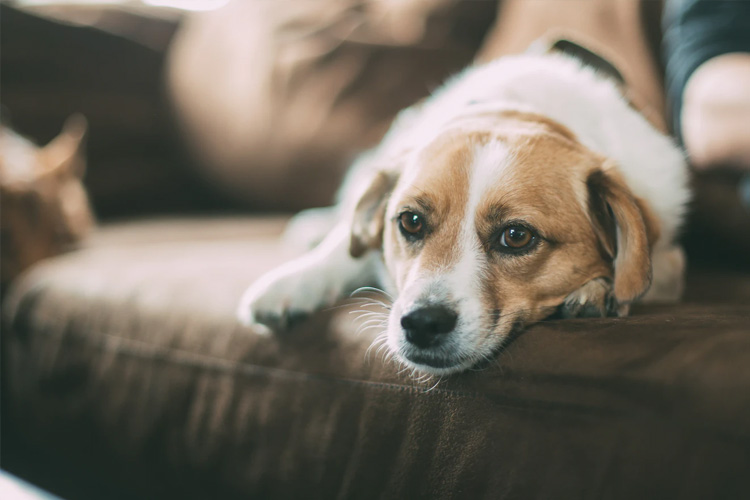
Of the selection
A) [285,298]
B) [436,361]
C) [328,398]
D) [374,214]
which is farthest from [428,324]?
[374,214]

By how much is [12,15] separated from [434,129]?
2.05 m

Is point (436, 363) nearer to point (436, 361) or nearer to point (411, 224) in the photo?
point (436, 361)

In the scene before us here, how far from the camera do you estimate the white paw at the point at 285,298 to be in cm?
121

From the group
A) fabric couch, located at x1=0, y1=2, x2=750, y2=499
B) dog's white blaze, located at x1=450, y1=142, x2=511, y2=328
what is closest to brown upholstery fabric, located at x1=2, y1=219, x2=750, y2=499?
fabric couch, located at x1=0, y1=2, x2=750, y2=499

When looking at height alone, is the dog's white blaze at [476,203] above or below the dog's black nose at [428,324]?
above

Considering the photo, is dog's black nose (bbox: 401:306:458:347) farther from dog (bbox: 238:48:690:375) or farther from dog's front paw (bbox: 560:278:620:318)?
dog's front paw (bbox: 560:278:620:318)

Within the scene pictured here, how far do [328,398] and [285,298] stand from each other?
0.83 ft

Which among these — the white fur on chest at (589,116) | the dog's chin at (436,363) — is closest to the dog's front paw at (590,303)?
the dog's chin at (436,363)

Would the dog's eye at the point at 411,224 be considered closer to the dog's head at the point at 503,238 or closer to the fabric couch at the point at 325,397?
the dog's head at the point at 503,238

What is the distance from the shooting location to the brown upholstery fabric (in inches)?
29.5

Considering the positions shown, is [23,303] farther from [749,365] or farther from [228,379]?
[749,365]

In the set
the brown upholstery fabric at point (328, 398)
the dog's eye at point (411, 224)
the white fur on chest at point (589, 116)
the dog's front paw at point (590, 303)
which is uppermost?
the white fur on chest at point (589, 116)

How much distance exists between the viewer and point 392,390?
3.28 ft

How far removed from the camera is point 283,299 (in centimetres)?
122
